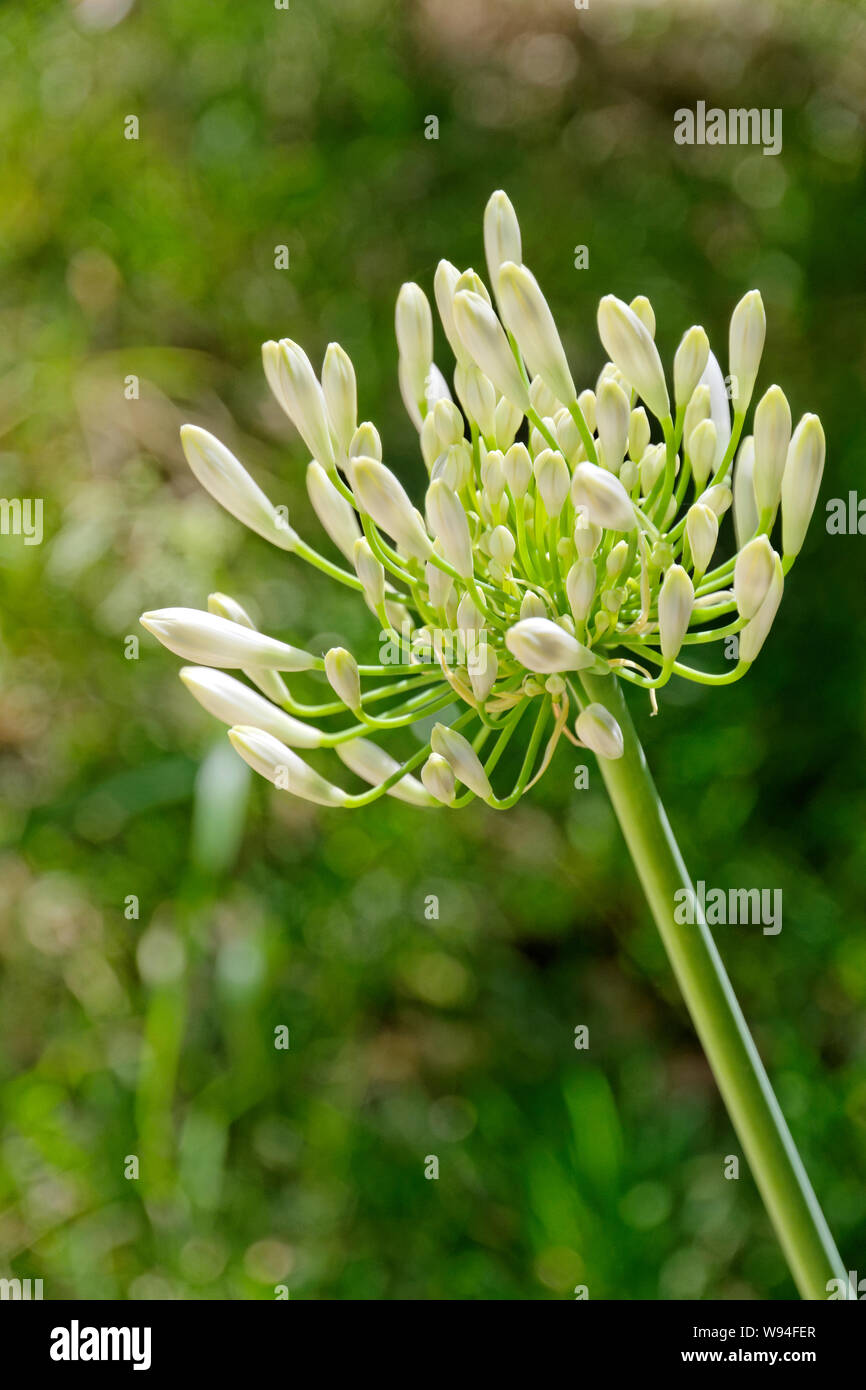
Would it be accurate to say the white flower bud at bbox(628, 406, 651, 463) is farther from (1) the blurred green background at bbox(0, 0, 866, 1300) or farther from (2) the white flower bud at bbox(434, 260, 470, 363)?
(1) the blurred green background at bbox(0, 0, 866, 1300)

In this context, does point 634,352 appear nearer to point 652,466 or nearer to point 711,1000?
point 652,466

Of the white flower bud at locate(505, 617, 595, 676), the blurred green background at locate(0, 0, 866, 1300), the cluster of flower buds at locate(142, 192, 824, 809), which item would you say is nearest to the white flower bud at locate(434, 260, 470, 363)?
the cluster of flower buds at locate(142, 192, 824, 809)

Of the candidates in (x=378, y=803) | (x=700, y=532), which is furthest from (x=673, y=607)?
(x=378, y=803)

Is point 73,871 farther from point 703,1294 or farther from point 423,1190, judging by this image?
point 703,1294

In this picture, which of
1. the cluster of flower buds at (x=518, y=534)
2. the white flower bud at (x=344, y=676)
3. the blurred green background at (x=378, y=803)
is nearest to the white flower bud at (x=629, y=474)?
the cluster of flower buds at (x=518, y=534)

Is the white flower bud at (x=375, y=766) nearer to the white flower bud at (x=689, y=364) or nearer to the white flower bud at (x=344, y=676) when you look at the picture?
the white flower bud at (x=344, y=676)

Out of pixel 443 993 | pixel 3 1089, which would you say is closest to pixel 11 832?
pixel 3 1089
